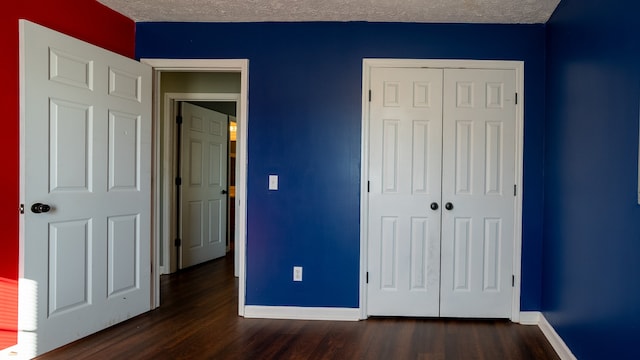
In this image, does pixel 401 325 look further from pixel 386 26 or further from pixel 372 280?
pixel 386 26

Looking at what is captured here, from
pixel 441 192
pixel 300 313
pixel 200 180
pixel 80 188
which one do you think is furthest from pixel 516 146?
pixel 200 180

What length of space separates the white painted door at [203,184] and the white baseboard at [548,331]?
3.69 m

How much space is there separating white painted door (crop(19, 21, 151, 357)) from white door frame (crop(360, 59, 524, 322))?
67.4 inches

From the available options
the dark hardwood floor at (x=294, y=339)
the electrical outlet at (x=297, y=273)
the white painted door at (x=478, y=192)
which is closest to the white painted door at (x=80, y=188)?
the dark hardwood floor at (x=294, y=339)

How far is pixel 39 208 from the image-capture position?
8.43 feet

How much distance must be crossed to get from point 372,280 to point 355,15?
6.72 ft

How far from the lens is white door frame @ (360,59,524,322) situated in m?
3.37

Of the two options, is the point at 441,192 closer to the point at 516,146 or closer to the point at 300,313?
the point at 516,146

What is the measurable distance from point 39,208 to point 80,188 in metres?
0.33

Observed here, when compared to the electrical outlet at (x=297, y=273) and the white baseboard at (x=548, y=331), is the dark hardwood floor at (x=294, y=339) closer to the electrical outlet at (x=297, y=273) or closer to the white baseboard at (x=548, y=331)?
the white baseboard at (x=548, y=331)

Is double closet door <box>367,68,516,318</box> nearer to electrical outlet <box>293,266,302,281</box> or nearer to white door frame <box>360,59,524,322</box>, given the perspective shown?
white door frame <box>360,59,524,322</box>

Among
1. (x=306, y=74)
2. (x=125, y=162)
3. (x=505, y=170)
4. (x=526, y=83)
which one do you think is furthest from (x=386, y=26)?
(x=125, y=162)

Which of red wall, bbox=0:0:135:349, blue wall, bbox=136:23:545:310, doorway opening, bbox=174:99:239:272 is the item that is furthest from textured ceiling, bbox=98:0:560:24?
doorway opening, bbox=174:99:239:272

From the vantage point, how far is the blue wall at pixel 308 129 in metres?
3.44
